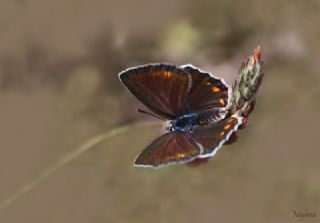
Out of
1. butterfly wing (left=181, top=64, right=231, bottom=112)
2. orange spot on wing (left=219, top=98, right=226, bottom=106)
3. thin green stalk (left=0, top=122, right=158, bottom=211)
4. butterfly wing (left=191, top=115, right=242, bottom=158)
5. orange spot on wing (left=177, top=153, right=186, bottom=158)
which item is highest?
thin green stalk (left=0, top=122, right=158, bottom=211)

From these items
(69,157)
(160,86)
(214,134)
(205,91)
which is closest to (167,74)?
(160,86)

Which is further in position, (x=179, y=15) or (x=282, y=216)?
(x=179, y=15)

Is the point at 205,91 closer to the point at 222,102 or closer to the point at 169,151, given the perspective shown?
the point at 222,102

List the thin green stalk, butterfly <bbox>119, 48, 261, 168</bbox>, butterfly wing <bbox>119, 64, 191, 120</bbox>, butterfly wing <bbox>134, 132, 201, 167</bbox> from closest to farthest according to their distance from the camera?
1. butterfly wing <bbox>134, 132, 201, 167</bbox>
2. butterfly <bbox>119, 48, 261, 168</bbox>
3. butterfly wing <bbox>119, 64, 191, 120</bbox>
4. the thin green stalk

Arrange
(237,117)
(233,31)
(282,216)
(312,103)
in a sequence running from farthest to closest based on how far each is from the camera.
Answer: (233,31), (312,103), (282,216), (237,117)

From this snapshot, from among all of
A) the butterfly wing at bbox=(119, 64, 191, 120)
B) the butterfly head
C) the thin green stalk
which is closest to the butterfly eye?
the butterfly wing at bbox=(119, 64, 191, 120)

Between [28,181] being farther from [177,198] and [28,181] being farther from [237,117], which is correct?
[237,117]

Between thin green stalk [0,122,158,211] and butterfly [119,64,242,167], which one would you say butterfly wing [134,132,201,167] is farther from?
thin green stalk [0,122,158,211]

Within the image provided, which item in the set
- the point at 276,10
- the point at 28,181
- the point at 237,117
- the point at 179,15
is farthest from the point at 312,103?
the point at 28,181
